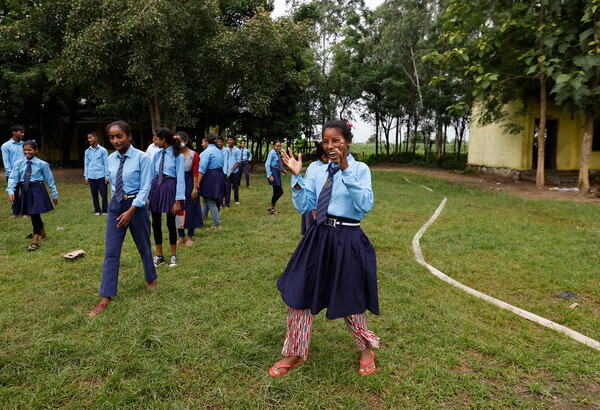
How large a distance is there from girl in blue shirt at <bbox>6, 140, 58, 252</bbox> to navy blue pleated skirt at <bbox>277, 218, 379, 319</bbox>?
4854 millimetres

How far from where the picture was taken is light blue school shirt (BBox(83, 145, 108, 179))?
816cm

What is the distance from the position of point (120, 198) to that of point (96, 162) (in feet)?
16.6

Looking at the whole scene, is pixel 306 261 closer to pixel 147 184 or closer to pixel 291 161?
pixel 291 161

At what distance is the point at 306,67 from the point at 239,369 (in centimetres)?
2100

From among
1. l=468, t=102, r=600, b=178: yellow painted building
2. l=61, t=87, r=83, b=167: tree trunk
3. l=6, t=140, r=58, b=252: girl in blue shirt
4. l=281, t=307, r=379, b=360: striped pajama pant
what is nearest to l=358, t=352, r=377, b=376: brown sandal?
l=281, t=307, r=379, b=360: striped pajama pant

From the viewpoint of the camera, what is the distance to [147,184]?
389 centimetres

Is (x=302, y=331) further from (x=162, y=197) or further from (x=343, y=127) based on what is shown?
(x=162, y=197)

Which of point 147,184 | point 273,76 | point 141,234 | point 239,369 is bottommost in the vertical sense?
point 239,369

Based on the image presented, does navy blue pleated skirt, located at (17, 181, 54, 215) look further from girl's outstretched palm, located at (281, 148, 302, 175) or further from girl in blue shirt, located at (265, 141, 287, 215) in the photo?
girl's outstretched palm, located at (281, 148, 302, 175)

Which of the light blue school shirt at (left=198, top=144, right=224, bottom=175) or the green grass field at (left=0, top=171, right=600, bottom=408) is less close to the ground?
the light blue school shirt at (left=198, top=144, right=224, bottom=175)

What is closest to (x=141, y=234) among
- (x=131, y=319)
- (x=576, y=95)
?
(x=131, y=319)

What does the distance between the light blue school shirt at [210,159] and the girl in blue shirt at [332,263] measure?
4.67 metres

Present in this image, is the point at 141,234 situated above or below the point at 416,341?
above

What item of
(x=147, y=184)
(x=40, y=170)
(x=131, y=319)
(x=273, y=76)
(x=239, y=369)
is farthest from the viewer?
(x=273, y=76)
